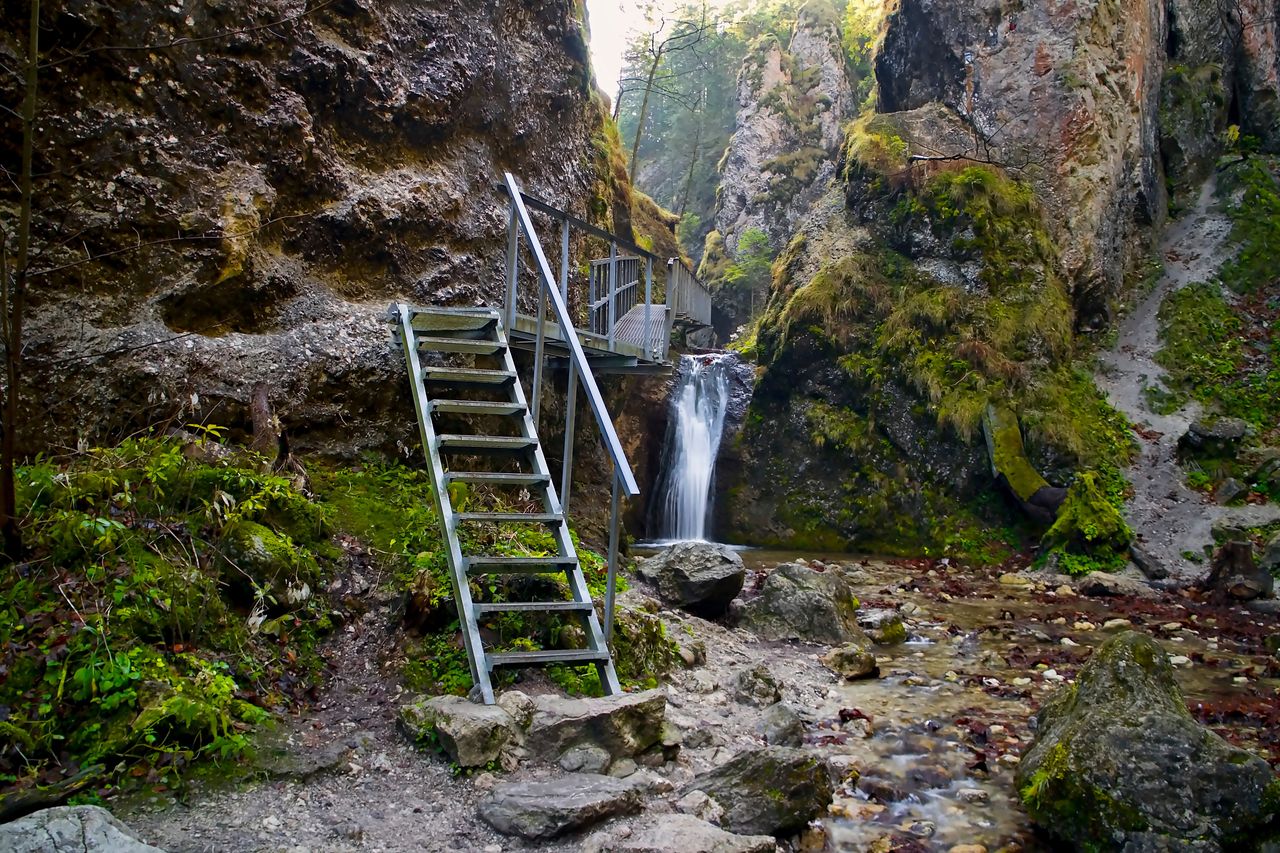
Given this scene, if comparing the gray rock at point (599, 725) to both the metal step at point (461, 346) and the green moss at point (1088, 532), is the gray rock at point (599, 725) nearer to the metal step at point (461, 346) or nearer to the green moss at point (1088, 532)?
the metal step at point (461, 346)

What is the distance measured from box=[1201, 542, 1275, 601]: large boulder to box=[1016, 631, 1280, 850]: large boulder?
6.67 meters

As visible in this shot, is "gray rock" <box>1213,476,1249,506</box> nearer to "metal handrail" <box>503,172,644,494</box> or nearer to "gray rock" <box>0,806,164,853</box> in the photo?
"metal handrail" <box>503,172,644,494</box>

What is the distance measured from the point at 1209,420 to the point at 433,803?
1423 cm

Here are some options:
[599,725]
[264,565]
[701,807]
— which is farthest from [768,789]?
[264,565]

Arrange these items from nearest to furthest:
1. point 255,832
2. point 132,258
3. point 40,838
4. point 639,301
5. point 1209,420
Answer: point 40,838 < point 255,832 < point 132,258 < point 1209,420 < point 639,301

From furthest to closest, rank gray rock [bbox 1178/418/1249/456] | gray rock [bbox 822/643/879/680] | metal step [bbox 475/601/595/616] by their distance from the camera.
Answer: gray rock [bbox 1178/418/1249/456] → gray rock [bbox 822/643/879/680] → metal step [bbox 475/601/595/616]

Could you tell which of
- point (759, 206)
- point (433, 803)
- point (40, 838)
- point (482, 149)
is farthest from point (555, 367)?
point (759, 206)

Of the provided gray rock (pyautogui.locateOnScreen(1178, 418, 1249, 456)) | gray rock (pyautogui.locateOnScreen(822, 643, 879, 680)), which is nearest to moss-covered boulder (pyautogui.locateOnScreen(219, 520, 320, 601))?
gray rock (pyautogui.locateOnScreen(822, 643, 879, 680))

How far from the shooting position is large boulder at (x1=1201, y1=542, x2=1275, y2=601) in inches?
376

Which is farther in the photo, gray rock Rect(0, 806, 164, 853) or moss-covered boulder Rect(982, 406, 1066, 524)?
moss-covered boulder Rect(982, 406, 1066, 524)

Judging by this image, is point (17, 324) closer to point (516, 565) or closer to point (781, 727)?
point (516, 565)

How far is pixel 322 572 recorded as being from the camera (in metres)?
4.57

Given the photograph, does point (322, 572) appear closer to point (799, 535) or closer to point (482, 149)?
point (482, 149)

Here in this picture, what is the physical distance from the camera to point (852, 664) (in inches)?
263
